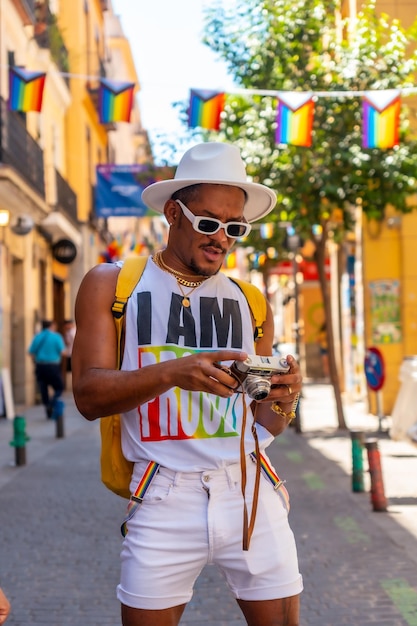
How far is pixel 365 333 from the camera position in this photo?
18719 millimetres

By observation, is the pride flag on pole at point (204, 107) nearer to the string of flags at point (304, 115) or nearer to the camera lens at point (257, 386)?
the string of flags at point (304, 115)

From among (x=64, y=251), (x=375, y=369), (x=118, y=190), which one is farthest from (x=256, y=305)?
(x=64, y=251)

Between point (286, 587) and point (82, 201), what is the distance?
29.6 metres

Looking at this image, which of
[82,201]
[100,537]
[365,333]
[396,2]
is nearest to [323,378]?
[82,201]

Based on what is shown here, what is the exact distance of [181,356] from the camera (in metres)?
2.89

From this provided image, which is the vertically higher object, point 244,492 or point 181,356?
point 181,356

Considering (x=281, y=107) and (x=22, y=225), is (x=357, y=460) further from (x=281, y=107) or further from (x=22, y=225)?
(x=22, y=225)

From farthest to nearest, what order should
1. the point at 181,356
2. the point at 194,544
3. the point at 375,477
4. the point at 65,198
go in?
the point at 65,198 < the point at 375,477 < the point at 181,356 < the point at 194,544

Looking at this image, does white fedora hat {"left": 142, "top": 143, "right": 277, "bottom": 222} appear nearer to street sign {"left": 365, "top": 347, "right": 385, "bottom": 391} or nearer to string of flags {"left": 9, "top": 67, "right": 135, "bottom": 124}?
string of flags {"left": 9, "top": 67, "right": 135, "bottom": 124}

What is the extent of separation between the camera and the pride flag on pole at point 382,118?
12.6 m

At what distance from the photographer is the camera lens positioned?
252cm

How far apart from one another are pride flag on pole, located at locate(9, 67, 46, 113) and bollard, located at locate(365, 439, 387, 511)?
6.83 m

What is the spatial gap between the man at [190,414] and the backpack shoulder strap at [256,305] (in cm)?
6

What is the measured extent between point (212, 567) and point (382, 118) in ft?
24.4
